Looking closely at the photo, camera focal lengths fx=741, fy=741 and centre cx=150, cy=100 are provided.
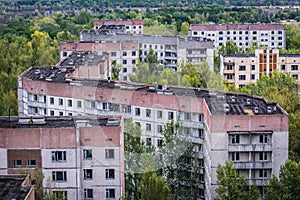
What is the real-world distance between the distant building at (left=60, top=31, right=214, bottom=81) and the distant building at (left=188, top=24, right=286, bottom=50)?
6.05 meters

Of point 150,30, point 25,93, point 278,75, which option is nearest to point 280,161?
point 25,93

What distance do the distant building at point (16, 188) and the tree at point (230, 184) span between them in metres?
2.65

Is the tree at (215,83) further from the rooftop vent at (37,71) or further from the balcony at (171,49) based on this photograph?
the balcony at (171,49)

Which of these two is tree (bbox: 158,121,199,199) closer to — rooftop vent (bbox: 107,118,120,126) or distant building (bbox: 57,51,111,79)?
rooftop vent (bbox: 107,118,120,126)

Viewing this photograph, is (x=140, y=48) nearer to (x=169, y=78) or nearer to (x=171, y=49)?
(x=171, y=49)

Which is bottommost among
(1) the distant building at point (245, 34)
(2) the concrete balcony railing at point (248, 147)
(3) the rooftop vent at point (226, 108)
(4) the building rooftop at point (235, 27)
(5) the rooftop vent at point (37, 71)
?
(1) the distant building at point (245, 34)

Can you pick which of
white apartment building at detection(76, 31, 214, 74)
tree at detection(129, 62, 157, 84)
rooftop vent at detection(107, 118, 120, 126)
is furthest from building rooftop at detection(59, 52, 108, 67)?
rooftop vent at detection(107, 118, 120, 126)

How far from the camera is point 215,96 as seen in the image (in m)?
12.3

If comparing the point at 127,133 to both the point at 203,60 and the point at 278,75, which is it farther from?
the point at 203,60

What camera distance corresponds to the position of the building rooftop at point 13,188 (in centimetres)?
788

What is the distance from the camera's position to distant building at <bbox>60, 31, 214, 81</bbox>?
21.5 meters

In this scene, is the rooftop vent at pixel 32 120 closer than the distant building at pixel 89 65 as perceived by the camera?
Yes

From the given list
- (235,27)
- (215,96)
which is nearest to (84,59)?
(215,96)

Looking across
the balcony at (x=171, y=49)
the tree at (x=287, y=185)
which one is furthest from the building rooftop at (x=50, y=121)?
the balcony at (x=171, y=49)
